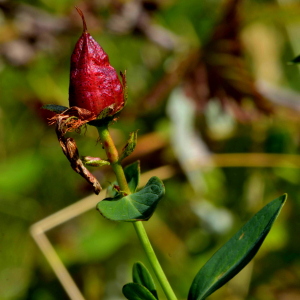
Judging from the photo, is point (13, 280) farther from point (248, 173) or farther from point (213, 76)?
point (213, 76)

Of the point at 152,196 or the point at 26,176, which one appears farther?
the point at 26,176

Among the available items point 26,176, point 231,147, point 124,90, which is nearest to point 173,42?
point 231,147

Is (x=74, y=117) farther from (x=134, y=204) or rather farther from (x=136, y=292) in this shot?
(x=136, y=292)

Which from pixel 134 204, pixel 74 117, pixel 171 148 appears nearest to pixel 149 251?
pixel 134 204

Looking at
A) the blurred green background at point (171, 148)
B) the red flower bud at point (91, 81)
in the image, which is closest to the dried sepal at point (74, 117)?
the red flower bud at point (91, 81)

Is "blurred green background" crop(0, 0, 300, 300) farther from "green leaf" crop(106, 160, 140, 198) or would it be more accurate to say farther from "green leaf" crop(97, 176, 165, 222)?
"green leaf" crop(97, 176, 165, 222)

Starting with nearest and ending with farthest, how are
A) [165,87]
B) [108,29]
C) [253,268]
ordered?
[253,268] < [165,87] < [108,29]
